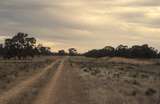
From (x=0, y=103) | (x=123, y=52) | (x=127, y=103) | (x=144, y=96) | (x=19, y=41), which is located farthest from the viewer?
(x=123, y=52)

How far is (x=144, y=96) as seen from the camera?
2350cm

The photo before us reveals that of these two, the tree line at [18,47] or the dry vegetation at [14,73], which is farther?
the tree line at [18,47]

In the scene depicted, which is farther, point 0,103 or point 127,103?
point 127,103

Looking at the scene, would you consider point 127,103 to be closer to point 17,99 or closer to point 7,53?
point 17,99

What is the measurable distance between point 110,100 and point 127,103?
1.35 meters

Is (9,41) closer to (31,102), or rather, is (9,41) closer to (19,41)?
(19,41)

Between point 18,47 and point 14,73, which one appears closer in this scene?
point 14,73

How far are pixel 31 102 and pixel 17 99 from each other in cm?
149

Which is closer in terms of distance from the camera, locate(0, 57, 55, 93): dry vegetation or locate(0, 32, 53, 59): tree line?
locate(0, 57, 55, 93): dry vegetation

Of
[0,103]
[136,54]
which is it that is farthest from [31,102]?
[136,54]

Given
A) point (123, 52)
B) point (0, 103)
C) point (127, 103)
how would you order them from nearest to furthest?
point (0, 103)
point (127, 103)
point (123, 52)

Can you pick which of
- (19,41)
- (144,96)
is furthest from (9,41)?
(144,96)

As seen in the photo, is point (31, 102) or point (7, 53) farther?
point (7, 53)

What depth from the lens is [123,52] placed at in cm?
18762
